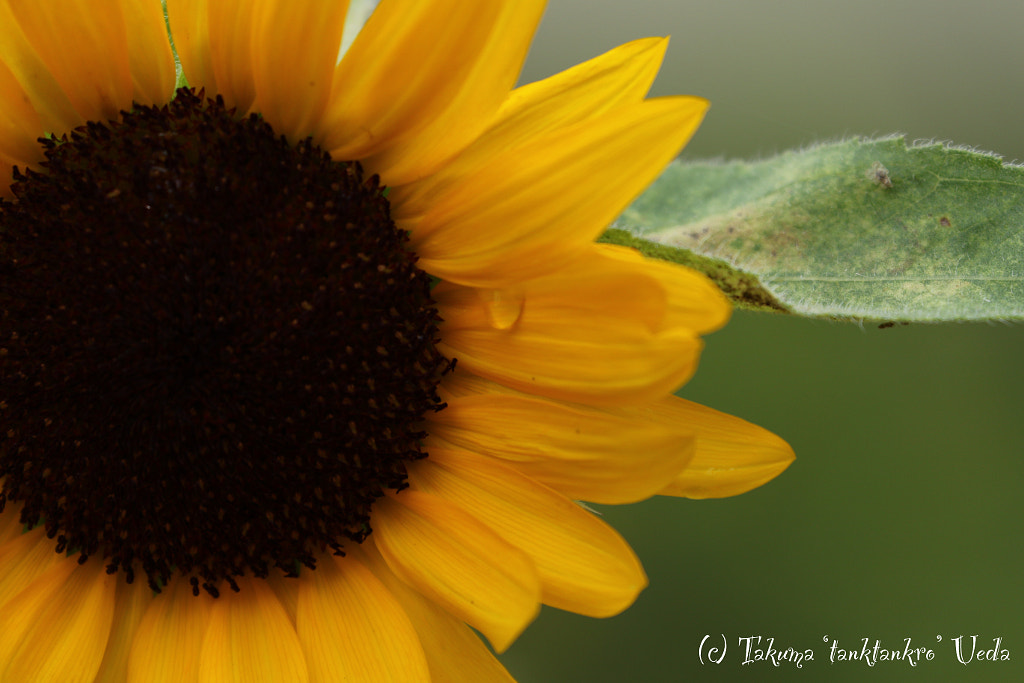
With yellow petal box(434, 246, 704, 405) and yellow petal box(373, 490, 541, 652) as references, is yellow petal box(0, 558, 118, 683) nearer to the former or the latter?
yellow petal box(373, 490, 541, 652)

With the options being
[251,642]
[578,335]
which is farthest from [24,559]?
[578,335]

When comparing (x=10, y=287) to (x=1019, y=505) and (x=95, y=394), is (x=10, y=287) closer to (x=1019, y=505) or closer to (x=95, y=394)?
(x=95, y=394)

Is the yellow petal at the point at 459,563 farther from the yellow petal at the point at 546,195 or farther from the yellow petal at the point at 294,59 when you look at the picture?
the yellow petal at the point at 294,59

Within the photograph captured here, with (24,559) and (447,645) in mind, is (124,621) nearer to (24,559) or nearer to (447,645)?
(24,559)

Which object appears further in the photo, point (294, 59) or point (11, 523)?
point (11, 523)

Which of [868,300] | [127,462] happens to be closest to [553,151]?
[868,300]

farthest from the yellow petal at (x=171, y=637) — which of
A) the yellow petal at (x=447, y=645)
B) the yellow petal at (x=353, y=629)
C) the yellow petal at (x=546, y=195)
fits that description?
the yellow petal at (x=546, y=195)
